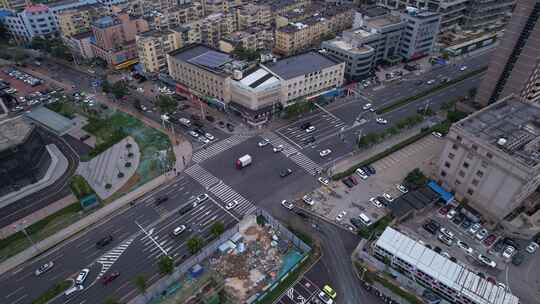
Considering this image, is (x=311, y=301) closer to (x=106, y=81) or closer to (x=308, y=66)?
(x=308, y=66)

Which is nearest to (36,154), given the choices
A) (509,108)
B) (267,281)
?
(267,281)

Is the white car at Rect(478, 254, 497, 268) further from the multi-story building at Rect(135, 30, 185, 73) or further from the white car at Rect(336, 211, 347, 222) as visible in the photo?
the multi-story building at Rect(135, 30, 185, 73)

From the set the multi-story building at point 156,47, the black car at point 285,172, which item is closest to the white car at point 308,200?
the black car at point 285,172

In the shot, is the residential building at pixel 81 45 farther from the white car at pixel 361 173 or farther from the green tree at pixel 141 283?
the white car at pixel 361 173

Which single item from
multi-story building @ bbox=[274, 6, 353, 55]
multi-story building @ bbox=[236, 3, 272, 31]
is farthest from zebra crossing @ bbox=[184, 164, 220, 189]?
multi-story building @ bbox=[236, 3, 272, 31]

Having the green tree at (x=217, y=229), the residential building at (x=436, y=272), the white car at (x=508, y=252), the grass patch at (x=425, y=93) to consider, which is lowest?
the white car at (x=508, y=252)

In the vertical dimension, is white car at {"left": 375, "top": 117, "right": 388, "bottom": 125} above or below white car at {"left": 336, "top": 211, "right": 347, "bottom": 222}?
above

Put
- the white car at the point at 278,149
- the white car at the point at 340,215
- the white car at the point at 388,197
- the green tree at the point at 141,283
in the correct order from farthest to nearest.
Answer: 1. the white car at the point at 278,149
2. the white car at the point at 388,197
3. the white car at the point at 340,215
4. the green tree at the point at 141,283

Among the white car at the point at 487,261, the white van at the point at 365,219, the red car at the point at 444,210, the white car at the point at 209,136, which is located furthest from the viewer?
the white car at the point at 209,136
